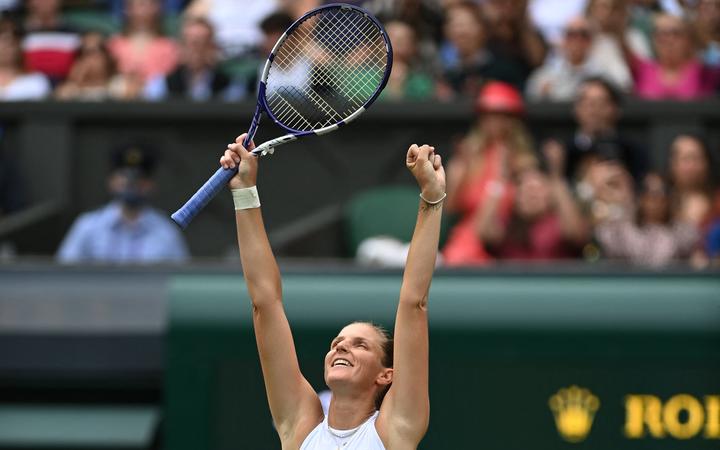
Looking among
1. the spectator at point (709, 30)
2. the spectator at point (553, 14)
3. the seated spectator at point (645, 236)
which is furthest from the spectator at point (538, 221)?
the spectator at point (709, 30)

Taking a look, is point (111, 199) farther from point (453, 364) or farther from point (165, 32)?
point (453, 364)

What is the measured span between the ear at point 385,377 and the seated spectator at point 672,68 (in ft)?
16.3

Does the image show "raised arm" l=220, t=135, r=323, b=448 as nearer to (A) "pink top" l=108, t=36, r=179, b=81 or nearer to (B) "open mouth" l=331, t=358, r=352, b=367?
(B) "open mouth" l=331, t=358, r=352, b=367

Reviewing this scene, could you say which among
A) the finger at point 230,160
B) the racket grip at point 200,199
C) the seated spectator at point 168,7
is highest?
the seated spectator at point 168,7

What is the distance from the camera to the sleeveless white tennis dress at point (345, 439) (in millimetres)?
4453

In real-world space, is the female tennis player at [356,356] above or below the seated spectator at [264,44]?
below

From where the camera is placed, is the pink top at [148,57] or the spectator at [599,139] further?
the pink top at [148,57]

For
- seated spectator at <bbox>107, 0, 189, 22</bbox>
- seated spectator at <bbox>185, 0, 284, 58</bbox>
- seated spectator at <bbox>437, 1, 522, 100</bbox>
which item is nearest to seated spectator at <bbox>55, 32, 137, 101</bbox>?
seated spectator at <bbox>185, 0, 284, 58</bbox>

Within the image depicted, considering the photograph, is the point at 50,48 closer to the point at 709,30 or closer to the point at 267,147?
the point at 709,30

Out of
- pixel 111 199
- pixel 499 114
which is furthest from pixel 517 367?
pixel 111 199

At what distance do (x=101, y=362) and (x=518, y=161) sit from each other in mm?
2646

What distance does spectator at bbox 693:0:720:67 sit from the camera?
30.8 ft

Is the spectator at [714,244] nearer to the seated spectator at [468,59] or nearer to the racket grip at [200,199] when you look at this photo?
the seated spectator at [468,59]

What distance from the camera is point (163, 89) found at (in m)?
9.66
